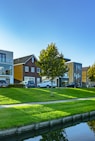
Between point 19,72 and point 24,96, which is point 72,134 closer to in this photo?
point 24,96

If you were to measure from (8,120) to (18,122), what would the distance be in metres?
0.71

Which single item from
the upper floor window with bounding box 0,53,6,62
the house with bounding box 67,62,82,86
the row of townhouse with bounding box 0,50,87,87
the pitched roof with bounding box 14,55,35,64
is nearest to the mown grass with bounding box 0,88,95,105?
the row of townhouse with bounding box 0,50,87,87

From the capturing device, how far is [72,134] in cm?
1553

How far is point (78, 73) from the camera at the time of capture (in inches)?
3342

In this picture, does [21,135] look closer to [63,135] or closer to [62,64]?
[63,135]

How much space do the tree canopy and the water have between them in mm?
15811

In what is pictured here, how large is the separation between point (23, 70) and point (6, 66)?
7274 mm

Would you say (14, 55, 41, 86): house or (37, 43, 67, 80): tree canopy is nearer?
(37, 43, 67, 80): tree canopy

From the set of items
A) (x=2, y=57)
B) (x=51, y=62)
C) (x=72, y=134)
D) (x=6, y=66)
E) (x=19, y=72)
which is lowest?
(x=72, y=134)

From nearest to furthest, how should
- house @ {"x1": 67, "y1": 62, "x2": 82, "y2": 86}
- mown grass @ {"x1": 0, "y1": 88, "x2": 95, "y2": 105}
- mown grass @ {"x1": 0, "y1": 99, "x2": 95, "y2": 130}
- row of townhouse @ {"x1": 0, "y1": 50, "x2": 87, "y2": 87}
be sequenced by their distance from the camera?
1. mown grass @ {"x1": 0, "y1": 99, "x2": 95, "y2": 130}
2. mown grass @ {"x1": 0, "y1": 88, "x2": 95, "y2": 105}
3. row of townhouse @ {"x1": 0, "y1": 50, "x2": 87, "y2": 87}
4. house @ {"x1": 67, "y1": 62, "x2": 82, "y2": 86}

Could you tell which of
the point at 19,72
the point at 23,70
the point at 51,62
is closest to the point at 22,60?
the point at 19,72

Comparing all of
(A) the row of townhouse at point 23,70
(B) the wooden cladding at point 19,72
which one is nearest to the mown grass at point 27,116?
(A) the row of townhouse at point 23,70

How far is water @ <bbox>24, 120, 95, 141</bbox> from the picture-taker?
1442 centimetres

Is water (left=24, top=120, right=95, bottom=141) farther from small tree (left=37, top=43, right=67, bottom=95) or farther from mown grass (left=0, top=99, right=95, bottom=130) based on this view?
small tree (left=37, top=43, right=67, bottom=95)
